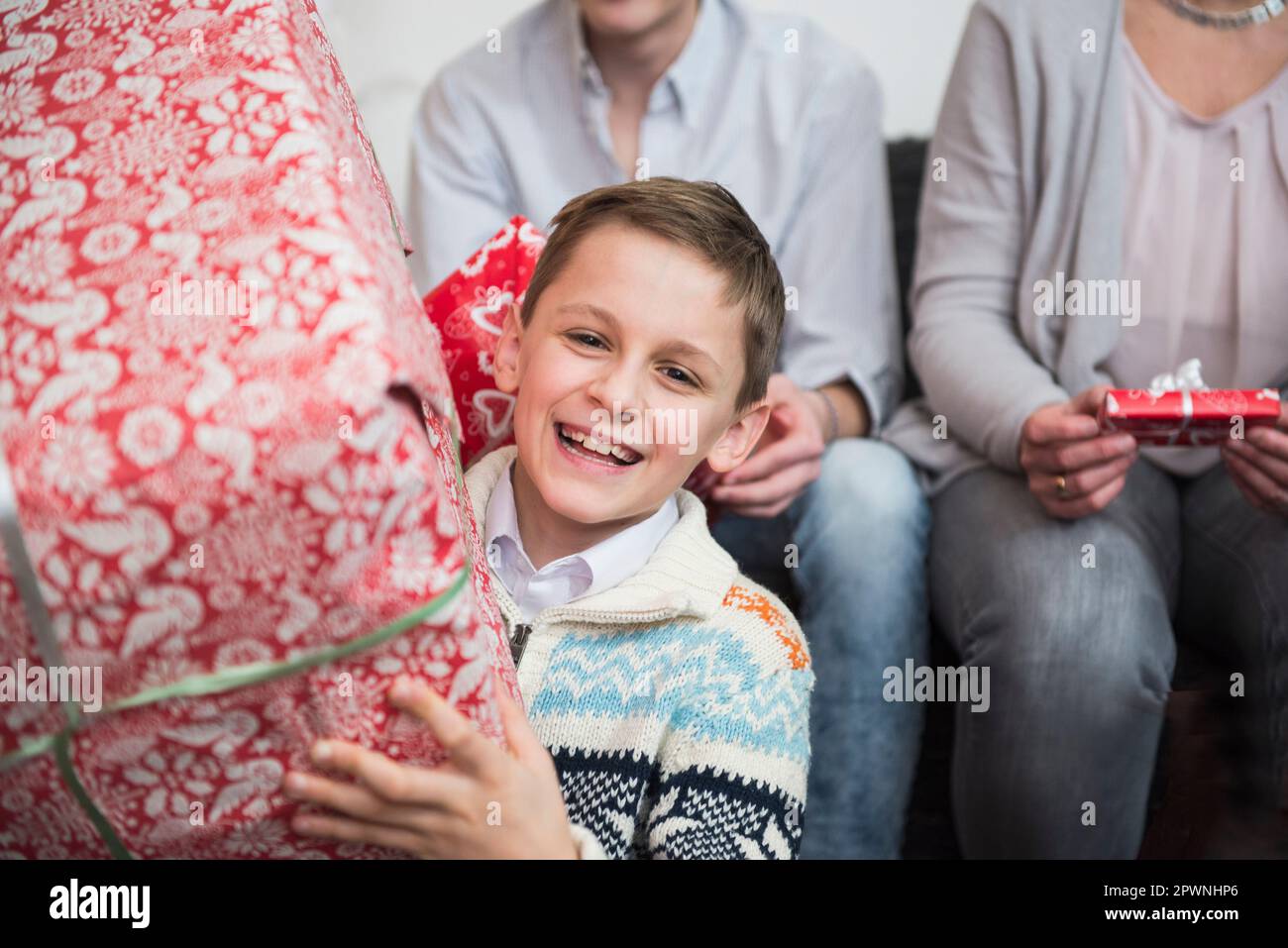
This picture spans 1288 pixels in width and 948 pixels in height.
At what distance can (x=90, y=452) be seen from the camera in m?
0.55

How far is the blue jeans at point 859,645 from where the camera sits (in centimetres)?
118

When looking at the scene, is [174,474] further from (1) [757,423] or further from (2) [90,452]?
(1) [757,423]

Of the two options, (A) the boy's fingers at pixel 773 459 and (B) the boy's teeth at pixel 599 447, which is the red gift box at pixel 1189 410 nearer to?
(A) the boy's fingers at pixel 773 459

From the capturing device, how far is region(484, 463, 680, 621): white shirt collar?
911 millimetres

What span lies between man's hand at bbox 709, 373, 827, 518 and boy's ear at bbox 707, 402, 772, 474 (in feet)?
0.34

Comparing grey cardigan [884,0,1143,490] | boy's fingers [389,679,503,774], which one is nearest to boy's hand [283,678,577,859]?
boy's fingers [389,679,503,774]

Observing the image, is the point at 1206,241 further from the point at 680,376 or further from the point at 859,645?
the point at 680,376

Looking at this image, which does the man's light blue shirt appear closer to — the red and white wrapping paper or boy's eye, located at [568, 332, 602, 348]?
the red and white wrapping paper

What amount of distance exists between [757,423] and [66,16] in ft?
1.88

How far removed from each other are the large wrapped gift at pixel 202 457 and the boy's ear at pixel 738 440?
0.36m

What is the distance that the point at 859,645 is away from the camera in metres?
1.17

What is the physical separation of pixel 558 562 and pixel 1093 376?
64 cm

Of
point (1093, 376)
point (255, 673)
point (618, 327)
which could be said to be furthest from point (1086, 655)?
point (255, 673)

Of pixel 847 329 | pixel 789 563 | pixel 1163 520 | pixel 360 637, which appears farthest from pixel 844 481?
pixel 360 637
